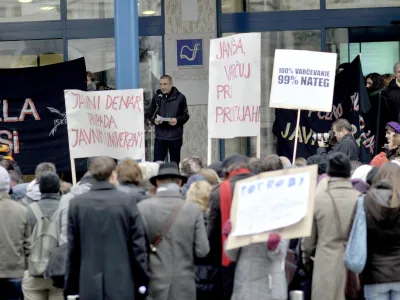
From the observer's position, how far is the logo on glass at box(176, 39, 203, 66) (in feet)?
58.9

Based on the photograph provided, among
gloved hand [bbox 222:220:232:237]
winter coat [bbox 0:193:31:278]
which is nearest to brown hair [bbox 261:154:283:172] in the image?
gloved hand [bbox 222:220:232:237]

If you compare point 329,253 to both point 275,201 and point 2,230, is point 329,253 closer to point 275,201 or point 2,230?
point 275,201

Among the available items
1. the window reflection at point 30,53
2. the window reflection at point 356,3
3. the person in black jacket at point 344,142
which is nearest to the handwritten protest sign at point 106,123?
the person in black jacket at point 344,142

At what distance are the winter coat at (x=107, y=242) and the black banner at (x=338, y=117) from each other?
7126 mm

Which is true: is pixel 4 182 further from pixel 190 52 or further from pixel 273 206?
pixel 190 52

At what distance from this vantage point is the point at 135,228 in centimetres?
883

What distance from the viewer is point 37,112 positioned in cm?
1630

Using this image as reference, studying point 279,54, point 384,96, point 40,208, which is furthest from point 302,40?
point 40,208

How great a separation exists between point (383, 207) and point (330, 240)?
1.93 ft

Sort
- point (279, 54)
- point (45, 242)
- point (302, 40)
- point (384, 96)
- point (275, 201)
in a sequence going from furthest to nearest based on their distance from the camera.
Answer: point (302, 40), point (384, 96), point (279, 54), point (45, 242), point (275, 201)

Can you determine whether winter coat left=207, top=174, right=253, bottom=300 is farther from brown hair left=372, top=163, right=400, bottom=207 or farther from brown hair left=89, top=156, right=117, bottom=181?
brown hair left=372, top=163, right=400, bottom=207

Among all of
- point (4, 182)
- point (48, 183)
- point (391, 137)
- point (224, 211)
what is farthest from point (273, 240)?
point (391, 137)

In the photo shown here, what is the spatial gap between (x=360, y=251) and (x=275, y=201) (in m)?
0.78

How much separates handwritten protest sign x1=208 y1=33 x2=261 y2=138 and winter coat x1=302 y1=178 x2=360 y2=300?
4272 millimetres
